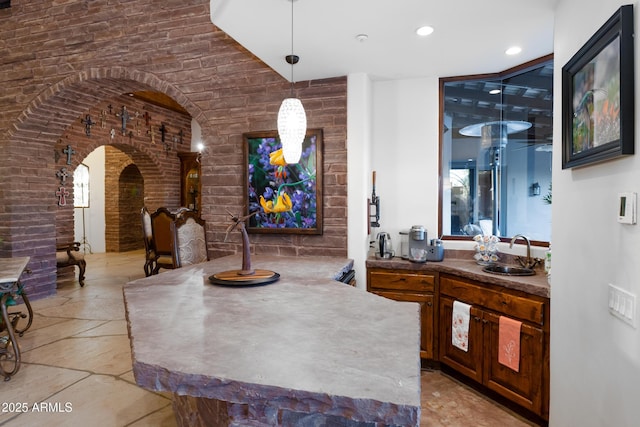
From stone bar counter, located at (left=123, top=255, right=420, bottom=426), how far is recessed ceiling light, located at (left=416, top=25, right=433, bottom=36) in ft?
5.48

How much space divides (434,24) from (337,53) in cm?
71

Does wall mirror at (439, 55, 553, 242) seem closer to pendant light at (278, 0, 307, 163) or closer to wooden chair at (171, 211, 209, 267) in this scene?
pendant light at (278, 0, 307, 163)

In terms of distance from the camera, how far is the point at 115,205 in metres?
8.74

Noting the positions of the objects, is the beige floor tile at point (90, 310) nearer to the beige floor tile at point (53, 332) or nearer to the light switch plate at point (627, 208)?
the beige floor tile at point (53, 332)

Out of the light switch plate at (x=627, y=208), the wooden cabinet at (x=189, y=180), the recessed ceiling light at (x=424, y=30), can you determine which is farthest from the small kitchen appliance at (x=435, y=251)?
the wooden cabinet at (x=189, y=180)

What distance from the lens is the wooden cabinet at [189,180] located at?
7.95m

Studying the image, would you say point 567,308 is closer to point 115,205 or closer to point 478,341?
point 478,341

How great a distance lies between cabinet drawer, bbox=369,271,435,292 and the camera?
292 centimetres

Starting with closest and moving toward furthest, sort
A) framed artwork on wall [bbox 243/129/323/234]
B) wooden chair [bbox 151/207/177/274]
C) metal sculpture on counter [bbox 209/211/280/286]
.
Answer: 1. metal sculpture on counter [bbox 209/211/280/286]
2. framed artwork on wall [bbox 243/129/323/234]
3. wooden chair [bbox 151/207/177/274]

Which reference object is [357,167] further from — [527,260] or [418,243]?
[527,260]

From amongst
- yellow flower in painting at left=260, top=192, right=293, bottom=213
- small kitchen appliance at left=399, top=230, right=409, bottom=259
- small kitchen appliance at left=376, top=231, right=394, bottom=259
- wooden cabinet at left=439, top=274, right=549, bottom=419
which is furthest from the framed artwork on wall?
wooden cabinet at left=439, top=274, right=549, bottom=419

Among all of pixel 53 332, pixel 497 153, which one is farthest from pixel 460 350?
pixel 53 332

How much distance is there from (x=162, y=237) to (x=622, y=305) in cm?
488

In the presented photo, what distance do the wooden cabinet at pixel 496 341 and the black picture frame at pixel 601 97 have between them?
0.94m
